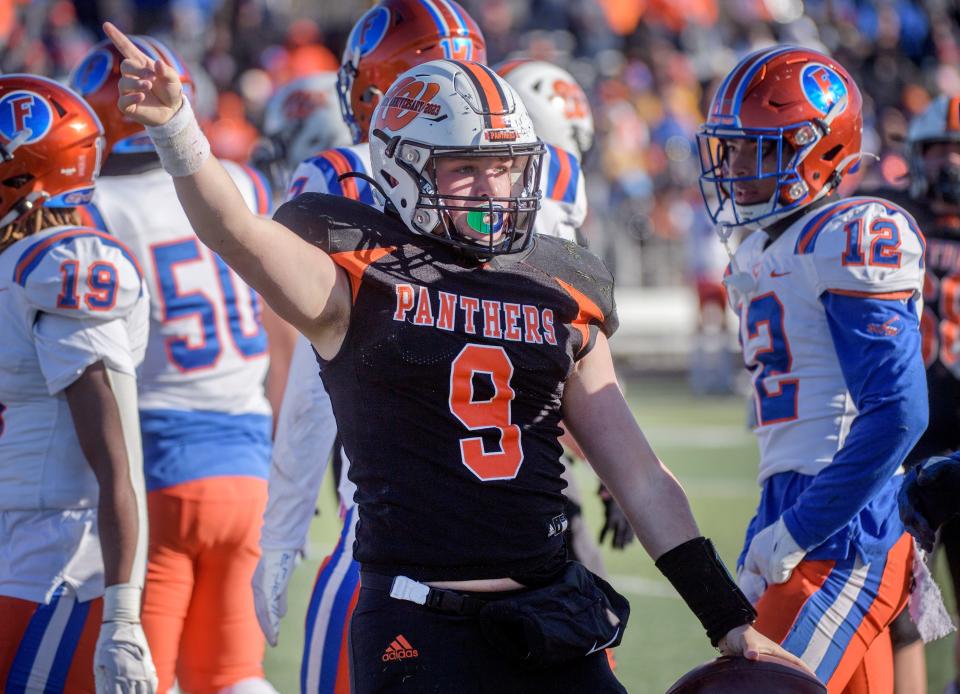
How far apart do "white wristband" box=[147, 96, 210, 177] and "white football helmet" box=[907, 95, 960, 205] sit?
3.38 meters

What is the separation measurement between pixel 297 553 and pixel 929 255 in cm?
261

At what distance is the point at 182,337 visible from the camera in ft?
13.2

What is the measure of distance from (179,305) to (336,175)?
840 millimetres

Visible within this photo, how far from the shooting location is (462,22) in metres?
3.98

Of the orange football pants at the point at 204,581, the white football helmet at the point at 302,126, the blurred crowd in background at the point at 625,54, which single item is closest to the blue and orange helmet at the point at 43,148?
the orange football pants at the point at 204,581

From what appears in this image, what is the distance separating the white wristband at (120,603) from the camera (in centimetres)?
309

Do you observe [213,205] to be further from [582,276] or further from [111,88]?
[111,88]

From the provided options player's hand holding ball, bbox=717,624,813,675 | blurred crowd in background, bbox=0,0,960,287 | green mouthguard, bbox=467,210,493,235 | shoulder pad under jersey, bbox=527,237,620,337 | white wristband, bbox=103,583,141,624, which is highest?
blurred crowd in background, bbox=0,0,960,287

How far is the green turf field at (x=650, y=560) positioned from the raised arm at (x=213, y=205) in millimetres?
3249

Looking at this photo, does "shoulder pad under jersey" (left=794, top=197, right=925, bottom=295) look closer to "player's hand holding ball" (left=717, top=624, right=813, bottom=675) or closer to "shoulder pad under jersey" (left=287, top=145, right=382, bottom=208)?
"player's hand holding ball" (left=717, top=624, right=813, bottom=675)

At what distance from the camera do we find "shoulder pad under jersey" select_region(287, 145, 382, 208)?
344cm

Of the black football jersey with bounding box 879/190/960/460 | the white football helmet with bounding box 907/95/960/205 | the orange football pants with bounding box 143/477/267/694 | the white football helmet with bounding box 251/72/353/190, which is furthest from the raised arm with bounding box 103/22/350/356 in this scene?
the white football helmet with bounding box 251/72/353/190

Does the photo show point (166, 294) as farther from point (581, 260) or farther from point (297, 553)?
point (581, 260)

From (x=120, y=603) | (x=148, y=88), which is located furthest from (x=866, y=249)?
(x=120, y=603)
